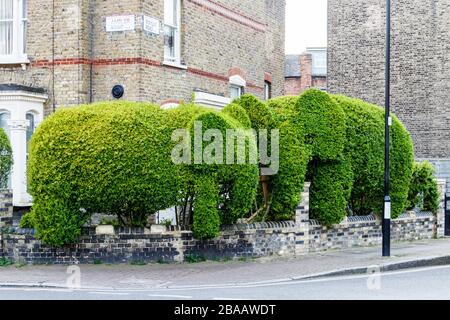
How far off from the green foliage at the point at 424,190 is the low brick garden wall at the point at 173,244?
5.56m

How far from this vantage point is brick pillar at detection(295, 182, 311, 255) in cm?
1889

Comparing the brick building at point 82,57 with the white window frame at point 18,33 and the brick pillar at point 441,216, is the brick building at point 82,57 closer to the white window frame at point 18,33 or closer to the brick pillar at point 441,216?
the white window frame at point 18,33

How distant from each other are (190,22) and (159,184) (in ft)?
24.2

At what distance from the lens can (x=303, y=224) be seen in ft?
62.4

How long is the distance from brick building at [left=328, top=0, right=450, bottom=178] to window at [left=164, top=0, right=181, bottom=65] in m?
14.3

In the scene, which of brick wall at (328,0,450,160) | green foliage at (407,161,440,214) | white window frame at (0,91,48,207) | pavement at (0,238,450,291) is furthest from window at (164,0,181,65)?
brick wall at (328,0,450,160)

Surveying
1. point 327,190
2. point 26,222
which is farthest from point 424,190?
point 26,222

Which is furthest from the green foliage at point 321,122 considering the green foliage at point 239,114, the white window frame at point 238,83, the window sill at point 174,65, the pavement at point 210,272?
the white window frame at point 238,83

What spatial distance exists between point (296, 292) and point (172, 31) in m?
10.5

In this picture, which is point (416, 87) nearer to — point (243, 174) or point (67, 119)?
point (243, 174)

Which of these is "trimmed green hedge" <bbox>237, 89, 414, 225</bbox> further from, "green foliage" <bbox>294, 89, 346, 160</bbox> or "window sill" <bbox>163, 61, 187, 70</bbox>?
"window sill" <bbox>163, 61, 187, 70</bbox>

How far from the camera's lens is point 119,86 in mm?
20047

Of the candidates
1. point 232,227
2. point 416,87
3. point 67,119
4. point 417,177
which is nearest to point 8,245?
point 67,119

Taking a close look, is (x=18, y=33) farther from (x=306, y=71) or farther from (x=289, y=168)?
(x=306, y=71)
